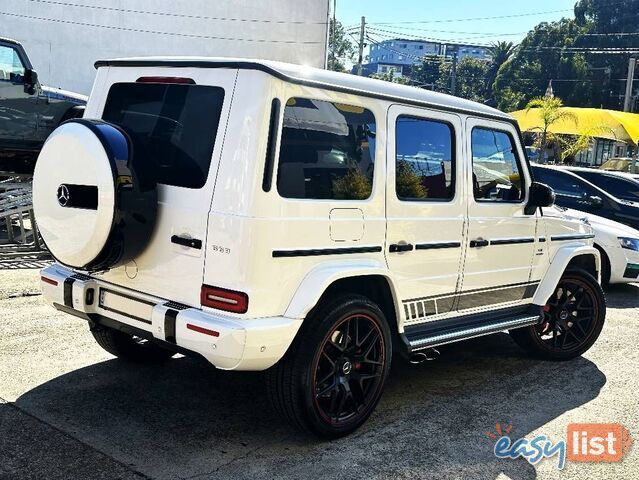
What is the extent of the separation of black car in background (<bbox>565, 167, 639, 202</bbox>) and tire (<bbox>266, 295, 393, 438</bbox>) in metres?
8.15

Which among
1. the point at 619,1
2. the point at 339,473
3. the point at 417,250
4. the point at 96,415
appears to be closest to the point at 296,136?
the point at 417,250

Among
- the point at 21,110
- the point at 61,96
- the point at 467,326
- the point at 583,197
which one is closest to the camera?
the point at 467,326

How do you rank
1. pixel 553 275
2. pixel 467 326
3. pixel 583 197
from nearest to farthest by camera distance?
1. pixel 467 326
2. pixel 553 275
3. pixel 583 197

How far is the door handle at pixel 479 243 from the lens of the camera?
15.3 feet

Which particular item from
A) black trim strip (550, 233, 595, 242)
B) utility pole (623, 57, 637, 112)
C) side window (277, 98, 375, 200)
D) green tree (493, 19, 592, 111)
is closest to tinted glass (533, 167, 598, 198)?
black trim strip (550, 233, 595, 242)

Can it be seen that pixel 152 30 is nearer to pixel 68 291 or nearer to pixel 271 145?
pixel 68 291

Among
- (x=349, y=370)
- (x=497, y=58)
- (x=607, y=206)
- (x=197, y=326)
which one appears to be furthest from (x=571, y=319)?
(x=497, y=58)

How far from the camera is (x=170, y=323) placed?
3463 millimetres

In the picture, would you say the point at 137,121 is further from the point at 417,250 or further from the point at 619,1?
the point at 619,1

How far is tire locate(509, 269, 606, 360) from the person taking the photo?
571cm

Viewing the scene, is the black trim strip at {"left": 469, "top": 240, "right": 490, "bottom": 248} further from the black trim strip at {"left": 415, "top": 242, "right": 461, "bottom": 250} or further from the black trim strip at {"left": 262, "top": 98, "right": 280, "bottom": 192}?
the black trim strip at {"left": 262, "top": 98, "right": 280, "bottom": 192}

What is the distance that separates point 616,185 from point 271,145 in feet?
30.3

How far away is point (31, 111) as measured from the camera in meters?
9.98

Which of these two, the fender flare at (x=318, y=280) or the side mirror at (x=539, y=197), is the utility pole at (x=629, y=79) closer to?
the side mirror at (x=539, y=197)
